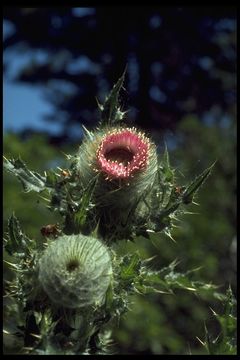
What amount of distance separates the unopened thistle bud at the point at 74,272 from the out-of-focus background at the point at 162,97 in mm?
5316

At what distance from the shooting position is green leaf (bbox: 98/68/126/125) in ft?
10.2

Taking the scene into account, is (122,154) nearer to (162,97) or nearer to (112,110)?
(112,110)

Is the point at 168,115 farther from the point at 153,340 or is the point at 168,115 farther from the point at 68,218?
the point at 68,218

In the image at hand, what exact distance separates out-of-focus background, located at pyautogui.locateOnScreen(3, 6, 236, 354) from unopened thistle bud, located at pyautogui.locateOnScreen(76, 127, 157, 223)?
5.01 meters

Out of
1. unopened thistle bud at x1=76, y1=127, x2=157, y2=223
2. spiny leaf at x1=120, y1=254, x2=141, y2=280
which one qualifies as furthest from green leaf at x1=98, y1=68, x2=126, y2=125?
spiny leaf at x1=120, y1=254, x2=141, y2=280

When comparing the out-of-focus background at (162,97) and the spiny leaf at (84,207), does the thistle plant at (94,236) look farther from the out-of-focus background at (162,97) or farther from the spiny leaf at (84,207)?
the out-of-focus background at (162,97)

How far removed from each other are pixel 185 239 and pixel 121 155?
7.26 meters

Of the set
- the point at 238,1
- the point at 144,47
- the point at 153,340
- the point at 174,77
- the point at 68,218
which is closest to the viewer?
the point at 68,218

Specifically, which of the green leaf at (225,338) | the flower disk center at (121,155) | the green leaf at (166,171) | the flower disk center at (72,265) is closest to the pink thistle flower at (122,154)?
the flower disk center at (121,155)

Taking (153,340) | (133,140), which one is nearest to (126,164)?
(133,140)

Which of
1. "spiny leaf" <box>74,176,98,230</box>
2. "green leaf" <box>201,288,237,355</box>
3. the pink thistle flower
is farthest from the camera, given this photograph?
the pink thistle flower

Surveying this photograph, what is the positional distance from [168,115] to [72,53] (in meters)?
3.17

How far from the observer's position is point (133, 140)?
2889 millimetres

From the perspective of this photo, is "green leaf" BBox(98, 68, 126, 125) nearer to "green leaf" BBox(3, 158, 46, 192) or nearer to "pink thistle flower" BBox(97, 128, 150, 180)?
"pink thistle flower" BBox(97, 128, 150, 180)
